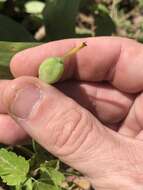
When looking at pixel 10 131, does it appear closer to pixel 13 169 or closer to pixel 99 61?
pixel 13 169

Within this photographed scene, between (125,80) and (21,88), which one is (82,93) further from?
(21,88)

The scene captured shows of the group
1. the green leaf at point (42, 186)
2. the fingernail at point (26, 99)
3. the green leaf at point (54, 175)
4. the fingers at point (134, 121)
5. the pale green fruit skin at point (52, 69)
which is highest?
the pale green fruit skin at point (52, 69)

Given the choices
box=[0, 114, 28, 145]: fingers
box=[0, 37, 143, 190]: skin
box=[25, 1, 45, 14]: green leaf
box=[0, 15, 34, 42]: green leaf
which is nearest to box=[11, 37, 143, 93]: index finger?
box=[0, 37, 143, 190]: skin

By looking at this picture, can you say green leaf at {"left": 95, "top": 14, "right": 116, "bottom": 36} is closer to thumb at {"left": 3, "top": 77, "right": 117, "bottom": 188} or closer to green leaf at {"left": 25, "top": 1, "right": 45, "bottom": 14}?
green leaf at {"left": 25, "top": 1, "right": 45, "bottom": 14}

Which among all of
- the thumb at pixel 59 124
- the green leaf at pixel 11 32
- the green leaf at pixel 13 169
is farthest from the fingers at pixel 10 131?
the green leaf at pixel 11 32

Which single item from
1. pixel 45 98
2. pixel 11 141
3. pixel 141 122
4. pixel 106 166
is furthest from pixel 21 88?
pixel 141 122

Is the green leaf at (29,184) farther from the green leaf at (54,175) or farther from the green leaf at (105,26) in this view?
the green leaf at (105,26)
